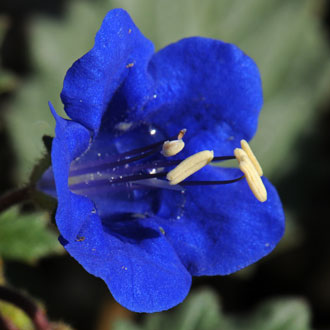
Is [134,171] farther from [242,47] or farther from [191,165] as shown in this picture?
[242,47]

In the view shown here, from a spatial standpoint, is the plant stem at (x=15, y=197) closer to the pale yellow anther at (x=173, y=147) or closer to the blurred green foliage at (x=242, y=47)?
the pale yellow anther at (x=173, y=147)

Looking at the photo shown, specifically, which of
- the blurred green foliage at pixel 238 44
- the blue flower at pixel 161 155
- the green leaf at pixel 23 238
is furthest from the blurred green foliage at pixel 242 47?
the blue flower at pixel 161 155

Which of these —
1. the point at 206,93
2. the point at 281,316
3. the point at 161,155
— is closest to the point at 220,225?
the point at 161,155

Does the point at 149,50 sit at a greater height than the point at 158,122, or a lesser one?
greater

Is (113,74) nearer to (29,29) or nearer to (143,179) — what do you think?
(143,179)

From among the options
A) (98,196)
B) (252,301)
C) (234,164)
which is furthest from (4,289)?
(252,301)
